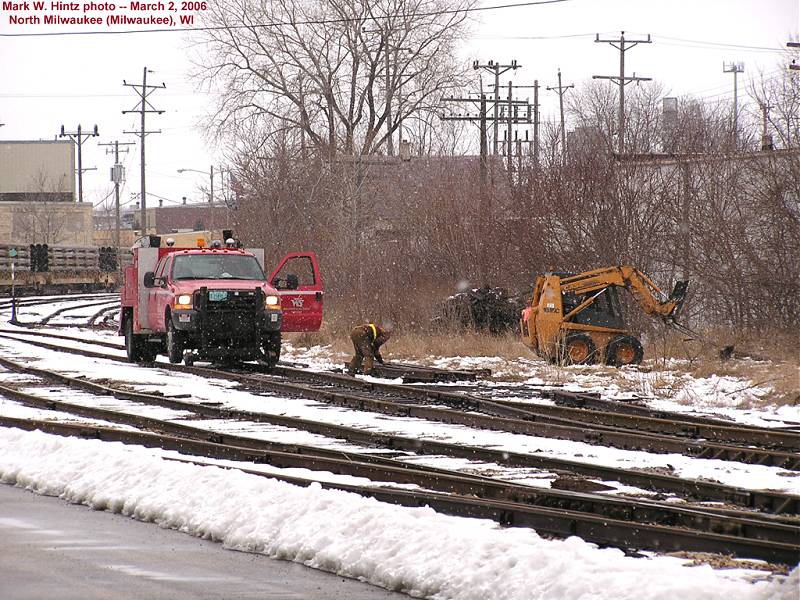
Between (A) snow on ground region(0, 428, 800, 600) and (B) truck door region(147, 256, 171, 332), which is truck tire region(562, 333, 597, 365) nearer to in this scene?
→ (B) truck door region(147, 256, 171, 332)

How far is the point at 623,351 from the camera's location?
22.5 metres

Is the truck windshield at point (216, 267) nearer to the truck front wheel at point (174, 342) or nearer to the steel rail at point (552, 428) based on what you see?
the truck front wheel at point (174, 342)

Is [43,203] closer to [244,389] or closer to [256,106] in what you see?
[256,106]

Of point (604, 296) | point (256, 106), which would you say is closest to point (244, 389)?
point (604, 296)

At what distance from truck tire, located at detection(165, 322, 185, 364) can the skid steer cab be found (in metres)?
0.02

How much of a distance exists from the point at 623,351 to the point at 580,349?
0.77 metres

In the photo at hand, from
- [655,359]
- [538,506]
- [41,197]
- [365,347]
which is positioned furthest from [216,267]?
[41,197]

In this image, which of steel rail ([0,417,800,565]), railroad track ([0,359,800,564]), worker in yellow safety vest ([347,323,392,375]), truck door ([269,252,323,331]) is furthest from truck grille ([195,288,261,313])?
steel rail ([0,417,800,565])

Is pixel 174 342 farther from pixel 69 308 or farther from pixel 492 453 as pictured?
pixel 69 308

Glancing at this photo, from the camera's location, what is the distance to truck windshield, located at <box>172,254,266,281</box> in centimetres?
2319

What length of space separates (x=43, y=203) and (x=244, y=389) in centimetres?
9636

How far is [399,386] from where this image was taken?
60.5 ft

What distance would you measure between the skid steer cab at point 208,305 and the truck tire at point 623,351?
595 centimetres

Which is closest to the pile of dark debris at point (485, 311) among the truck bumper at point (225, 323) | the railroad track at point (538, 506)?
the truck bumper at point (225, 323)
